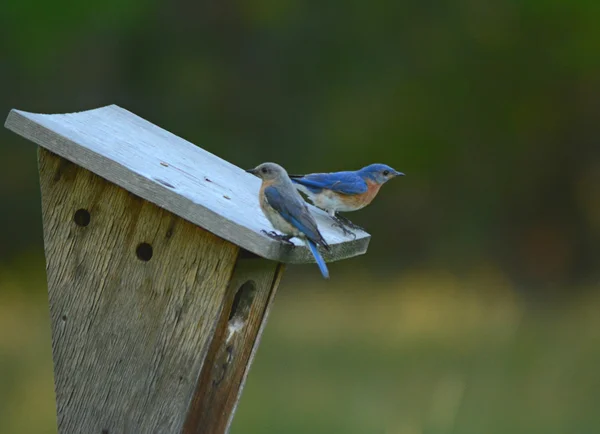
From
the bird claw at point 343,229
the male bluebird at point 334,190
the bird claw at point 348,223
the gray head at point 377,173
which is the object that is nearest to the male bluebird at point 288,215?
the bird claw at point 343,229

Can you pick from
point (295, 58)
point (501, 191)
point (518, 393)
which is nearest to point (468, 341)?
point (518, 393)

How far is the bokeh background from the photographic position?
8.27 m

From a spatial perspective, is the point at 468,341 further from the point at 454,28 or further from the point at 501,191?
the point at 454,28

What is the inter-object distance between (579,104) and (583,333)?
350 centimetres

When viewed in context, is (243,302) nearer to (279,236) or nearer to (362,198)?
(279,236)

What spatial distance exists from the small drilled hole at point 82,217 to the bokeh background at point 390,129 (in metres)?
4.25

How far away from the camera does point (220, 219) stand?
125 inches

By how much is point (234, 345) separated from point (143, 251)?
555 millimetres

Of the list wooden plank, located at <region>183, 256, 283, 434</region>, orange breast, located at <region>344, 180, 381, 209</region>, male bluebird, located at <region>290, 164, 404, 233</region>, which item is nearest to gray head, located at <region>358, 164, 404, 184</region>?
orange breast, located at <region>344, 180, 381, 209</region>

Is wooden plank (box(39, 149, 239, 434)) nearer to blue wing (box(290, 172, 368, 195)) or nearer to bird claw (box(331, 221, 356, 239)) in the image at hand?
bird claw (box(331, 221, 356, 239))

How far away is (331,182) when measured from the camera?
16.7ft

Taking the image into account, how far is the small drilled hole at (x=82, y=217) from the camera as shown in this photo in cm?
345

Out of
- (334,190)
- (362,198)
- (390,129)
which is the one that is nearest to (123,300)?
(334,190)

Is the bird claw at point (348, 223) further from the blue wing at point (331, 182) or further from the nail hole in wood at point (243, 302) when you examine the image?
the nail hole in wood at point (243, 302)
